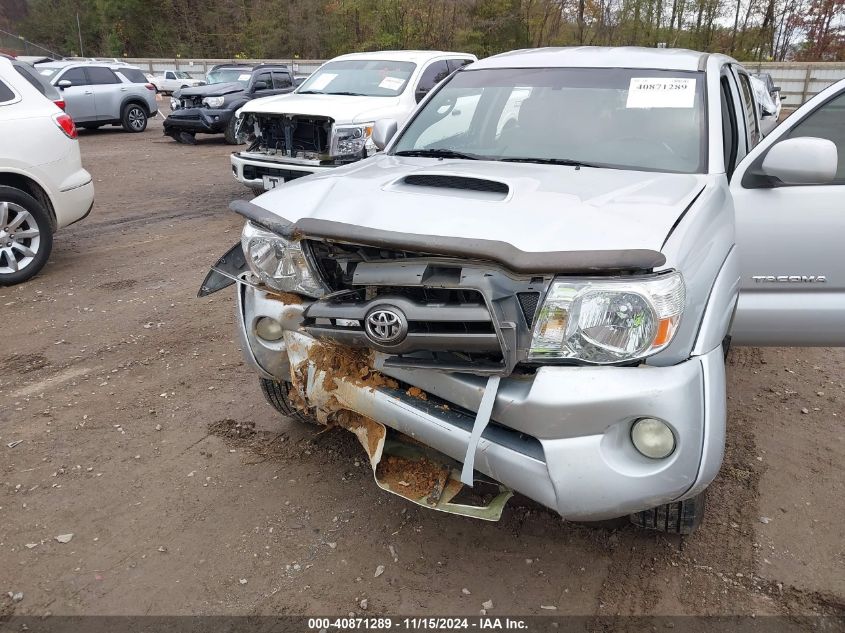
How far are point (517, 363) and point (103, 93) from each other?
55.5 ft

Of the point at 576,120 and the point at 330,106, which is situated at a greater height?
the point at 576,120

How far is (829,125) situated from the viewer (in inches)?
134

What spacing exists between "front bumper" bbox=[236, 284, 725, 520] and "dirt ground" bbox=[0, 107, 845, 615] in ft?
1.78

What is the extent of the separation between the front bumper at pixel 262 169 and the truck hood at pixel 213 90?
727 cm

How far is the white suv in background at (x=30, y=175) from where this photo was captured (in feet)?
18.6

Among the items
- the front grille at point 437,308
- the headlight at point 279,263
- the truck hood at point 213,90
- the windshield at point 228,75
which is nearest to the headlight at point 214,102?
the truck hood at point 213,90

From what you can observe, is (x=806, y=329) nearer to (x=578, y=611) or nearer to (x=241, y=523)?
(x=578, y=611)

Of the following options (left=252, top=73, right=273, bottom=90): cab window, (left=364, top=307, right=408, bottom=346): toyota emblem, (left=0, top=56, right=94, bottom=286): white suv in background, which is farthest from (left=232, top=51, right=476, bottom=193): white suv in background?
(left=252, top=73, right=273, bottom=90): cab window

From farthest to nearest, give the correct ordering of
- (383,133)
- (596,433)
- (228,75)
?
(228,75) → (383,133) → (596,433)

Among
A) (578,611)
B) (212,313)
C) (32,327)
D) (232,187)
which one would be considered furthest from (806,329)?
(232,187)

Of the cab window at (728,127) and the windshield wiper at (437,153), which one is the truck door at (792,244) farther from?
the windshield wiper at (437,153)

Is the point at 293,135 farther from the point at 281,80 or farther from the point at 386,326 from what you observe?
the point at 281,80

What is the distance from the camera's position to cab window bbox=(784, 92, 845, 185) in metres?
3.33

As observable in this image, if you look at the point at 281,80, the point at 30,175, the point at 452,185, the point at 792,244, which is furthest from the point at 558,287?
the point at 281,80
